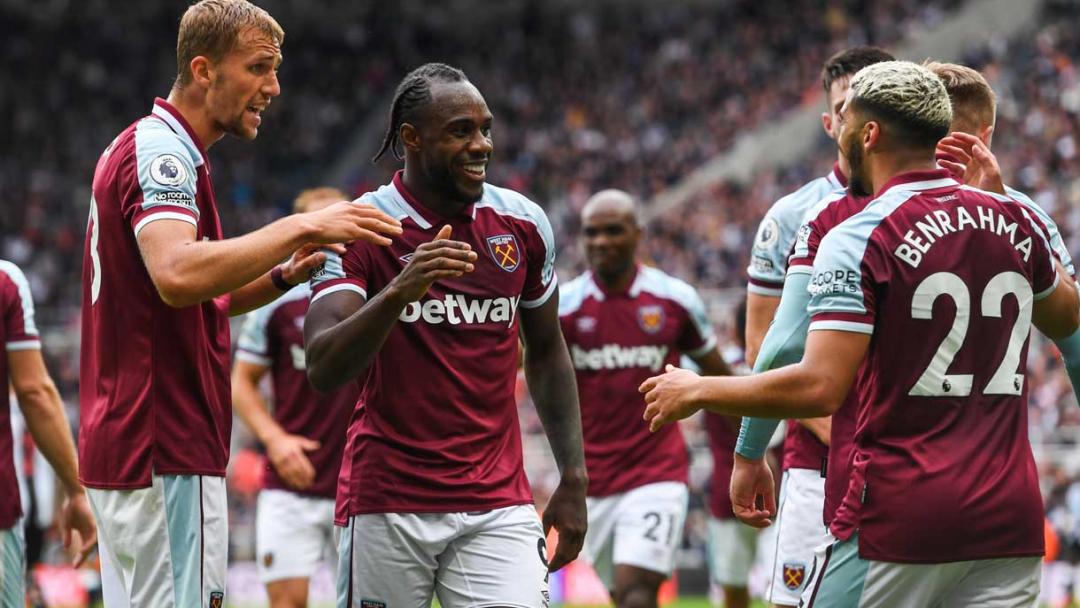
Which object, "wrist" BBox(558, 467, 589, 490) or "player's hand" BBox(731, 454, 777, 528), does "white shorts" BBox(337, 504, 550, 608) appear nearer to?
"wrist" BBox(558, 467, 589, 490)

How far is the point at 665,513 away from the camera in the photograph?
9.06 metres

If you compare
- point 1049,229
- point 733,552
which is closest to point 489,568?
point 1049,229

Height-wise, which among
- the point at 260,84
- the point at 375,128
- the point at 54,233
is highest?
the point at 375,128

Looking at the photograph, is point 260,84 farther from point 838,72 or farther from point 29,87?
point 29,87

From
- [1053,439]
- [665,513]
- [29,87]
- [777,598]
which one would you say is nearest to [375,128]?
[29,87]

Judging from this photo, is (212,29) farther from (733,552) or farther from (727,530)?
(727,530)

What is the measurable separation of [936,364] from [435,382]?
5.99ft

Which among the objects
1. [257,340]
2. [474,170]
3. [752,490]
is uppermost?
[474,170]

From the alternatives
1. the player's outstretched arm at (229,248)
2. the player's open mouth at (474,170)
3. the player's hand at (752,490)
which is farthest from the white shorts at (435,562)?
the player's open mouth at (474,170)

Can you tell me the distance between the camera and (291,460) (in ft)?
28.0

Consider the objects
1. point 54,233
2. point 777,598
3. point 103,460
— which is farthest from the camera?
point 54,233

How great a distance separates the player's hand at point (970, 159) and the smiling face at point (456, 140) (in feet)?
5.49

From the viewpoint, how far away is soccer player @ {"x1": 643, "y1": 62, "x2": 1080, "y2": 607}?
4.43m

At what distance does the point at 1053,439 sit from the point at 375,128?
73.4 feet
